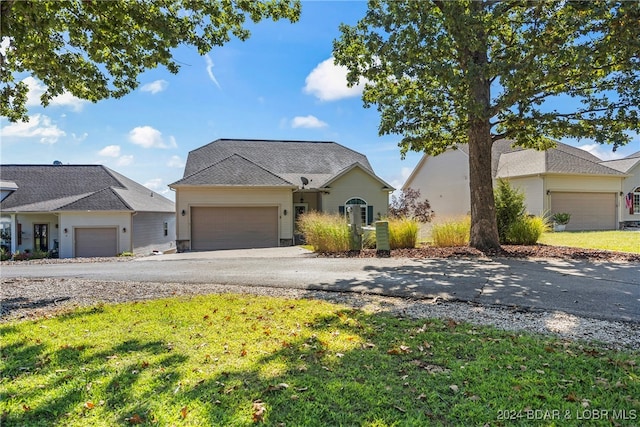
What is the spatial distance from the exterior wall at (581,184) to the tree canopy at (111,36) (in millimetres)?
19513

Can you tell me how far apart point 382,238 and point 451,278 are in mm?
4310

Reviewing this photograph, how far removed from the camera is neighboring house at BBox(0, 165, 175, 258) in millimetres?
20484

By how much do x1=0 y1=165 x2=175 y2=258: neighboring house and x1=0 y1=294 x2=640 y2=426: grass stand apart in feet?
58.4

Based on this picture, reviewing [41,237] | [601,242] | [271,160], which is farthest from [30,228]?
[601,242]

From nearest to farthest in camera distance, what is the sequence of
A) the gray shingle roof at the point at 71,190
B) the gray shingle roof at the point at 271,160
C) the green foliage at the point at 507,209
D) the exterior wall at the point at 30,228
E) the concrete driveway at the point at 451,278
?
the concrete driveway at the point at 451,278
the green foliage at the point at 507,209
the gray shingle roof at the point at 271,160
the gray shingle roof at the point at 71,190
the exterior wall at the point at 30,228

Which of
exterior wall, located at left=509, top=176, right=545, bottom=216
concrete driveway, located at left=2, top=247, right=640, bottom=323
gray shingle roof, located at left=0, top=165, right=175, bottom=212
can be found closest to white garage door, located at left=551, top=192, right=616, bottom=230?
exterior wall, located at left=509, top=176, right=545, bottom=216

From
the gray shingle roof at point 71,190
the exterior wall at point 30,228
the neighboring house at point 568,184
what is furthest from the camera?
→ the neighboring house at point 568,184

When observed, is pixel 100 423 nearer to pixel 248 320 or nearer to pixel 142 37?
pixel 248 320

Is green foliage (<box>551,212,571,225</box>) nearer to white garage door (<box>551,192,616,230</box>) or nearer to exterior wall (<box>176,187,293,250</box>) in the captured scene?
white garage door (<box>551,192,616,230</box>)

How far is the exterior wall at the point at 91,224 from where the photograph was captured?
66.5 ft

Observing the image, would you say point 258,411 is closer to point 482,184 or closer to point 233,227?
point 482,184

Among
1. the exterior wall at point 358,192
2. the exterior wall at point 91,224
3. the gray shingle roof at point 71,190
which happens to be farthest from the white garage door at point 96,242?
the exterior wall at point 358,192

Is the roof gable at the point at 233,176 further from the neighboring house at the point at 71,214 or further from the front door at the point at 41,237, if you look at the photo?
the front door at the point at 41,237

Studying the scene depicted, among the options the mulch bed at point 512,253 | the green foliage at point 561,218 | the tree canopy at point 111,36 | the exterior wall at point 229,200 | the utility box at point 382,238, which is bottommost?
the mulch bed at point 512,253
